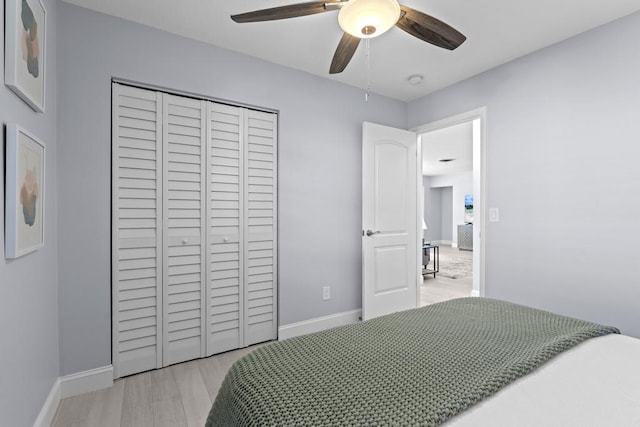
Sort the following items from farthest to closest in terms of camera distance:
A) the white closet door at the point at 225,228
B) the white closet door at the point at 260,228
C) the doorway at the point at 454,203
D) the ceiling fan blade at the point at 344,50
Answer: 1. the doorway at the point at 454,203
2. the white closet door at the point at 260,228
3. the white closet door at the point at 225,228
4. the ceiling fan blade at the point at 344,50

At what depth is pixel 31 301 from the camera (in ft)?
4.96

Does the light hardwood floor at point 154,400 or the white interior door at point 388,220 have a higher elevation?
the white interior door at point 388,220

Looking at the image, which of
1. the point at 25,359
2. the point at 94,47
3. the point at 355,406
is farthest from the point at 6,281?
the point at 94,47

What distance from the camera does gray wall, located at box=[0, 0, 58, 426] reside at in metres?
1.21

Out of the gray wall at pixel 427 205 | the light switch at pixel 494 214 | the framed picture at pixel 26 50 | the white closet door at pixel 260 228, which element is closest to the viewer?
the framed picture at pixel 26 50

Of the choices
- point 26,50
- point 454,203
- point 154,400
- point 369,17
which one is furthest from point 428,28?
point 454,203

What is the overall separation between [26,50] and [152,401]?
1.97m

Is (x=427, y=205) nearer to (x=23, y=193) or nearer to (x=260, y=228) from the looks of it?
(x=260, y=228)

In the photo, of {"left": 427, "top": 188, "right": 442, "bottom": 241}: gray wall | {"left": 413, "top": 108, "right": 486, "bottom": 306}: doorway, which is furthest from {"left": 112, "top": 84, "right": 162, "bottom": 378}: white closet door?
{"left": 427, "top": 188, "right": 442, "bottom": 241}: gray wall

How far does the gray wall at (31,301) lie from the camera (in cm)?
121

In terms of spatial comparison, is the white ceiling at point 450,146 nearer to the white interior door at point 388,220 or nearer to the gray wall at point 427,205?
the white interior door at point 388,220

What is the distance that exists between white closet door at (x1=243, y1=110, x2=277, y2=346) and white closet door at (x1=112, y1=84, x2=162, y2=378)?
0.68 metres

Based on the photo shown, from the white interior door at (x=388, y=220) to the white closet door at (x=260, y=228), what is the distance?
932mm

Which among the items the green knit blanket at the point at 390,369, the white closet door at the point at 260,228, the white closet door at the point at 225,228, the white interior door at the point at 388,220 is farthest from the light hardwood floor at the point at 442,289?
the green knit blanket at the point at 390,369
